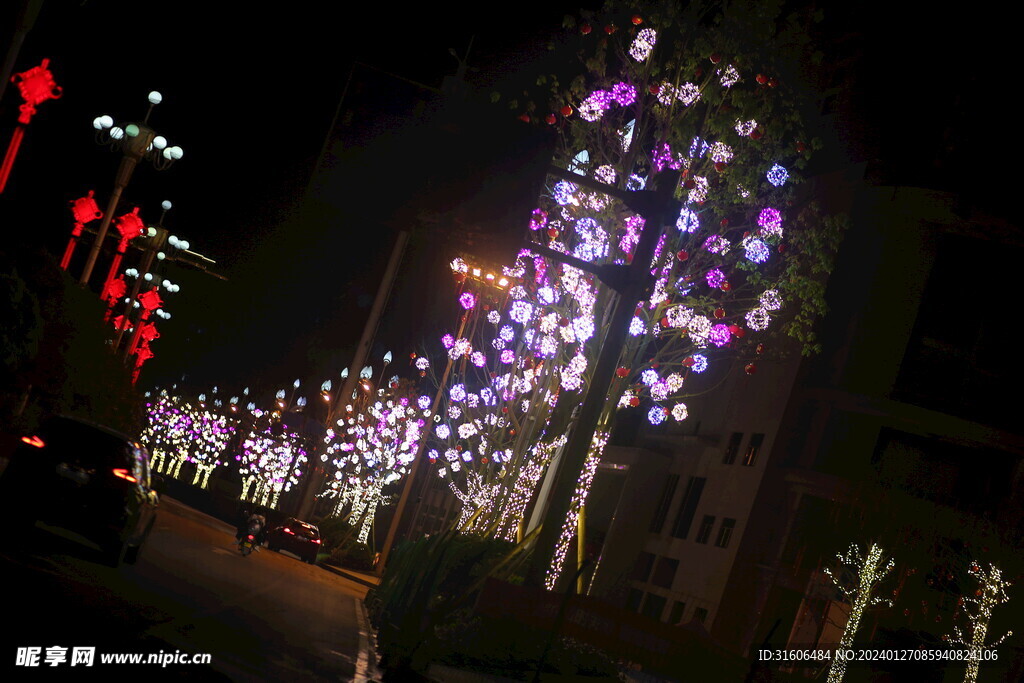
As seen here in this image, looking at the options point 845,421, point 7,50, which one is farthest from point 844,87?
point 7,50

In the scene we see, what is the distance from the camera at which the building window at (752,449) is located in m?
33.6

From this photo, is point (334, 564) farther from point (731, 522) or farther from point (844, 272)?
point (844, 272)

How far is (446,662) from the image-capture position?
11422mm

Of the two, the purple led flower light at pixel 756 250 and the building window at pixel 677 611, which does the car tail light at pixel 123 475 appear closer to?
the purple led flower light at pixel 756 250

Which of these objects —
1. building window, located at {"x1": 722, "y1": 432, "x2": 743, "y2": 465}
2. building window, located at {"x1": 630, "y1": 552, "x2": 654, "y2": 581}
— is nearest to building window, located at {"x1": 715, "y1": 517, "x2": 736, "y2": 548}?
building window, located at {"x1": 722, "y1": 432, "x2": 743, "y2": 465}

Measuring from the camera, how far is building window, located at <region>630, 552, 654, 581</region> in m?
37.9

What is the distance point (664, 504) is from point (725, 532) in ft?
18.7

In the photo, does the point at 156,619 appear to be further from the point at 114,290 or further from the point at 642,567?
the point at 114,290

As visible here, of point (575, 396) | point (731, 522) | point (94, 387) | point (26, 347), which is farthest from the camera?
point (731, 522)

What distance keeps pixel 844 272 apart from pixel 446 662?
87.4 ft

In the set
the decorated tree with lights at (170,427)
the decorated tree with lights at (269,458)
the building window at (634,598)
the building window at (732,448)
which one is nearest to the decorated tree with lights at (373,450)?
the decorated tree with lights at (269,458)

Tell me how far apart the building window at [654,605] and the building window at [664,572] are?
45 cm

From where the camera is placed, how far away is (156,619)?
9.76m

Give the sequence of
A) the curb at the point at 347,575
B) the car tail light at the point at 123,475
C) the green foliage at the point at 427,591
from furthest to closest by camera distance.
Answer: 1. the curb at the point at 347,575
2. the car tail light at the point at 123,475
3. the green foliage at the point at 427,591
